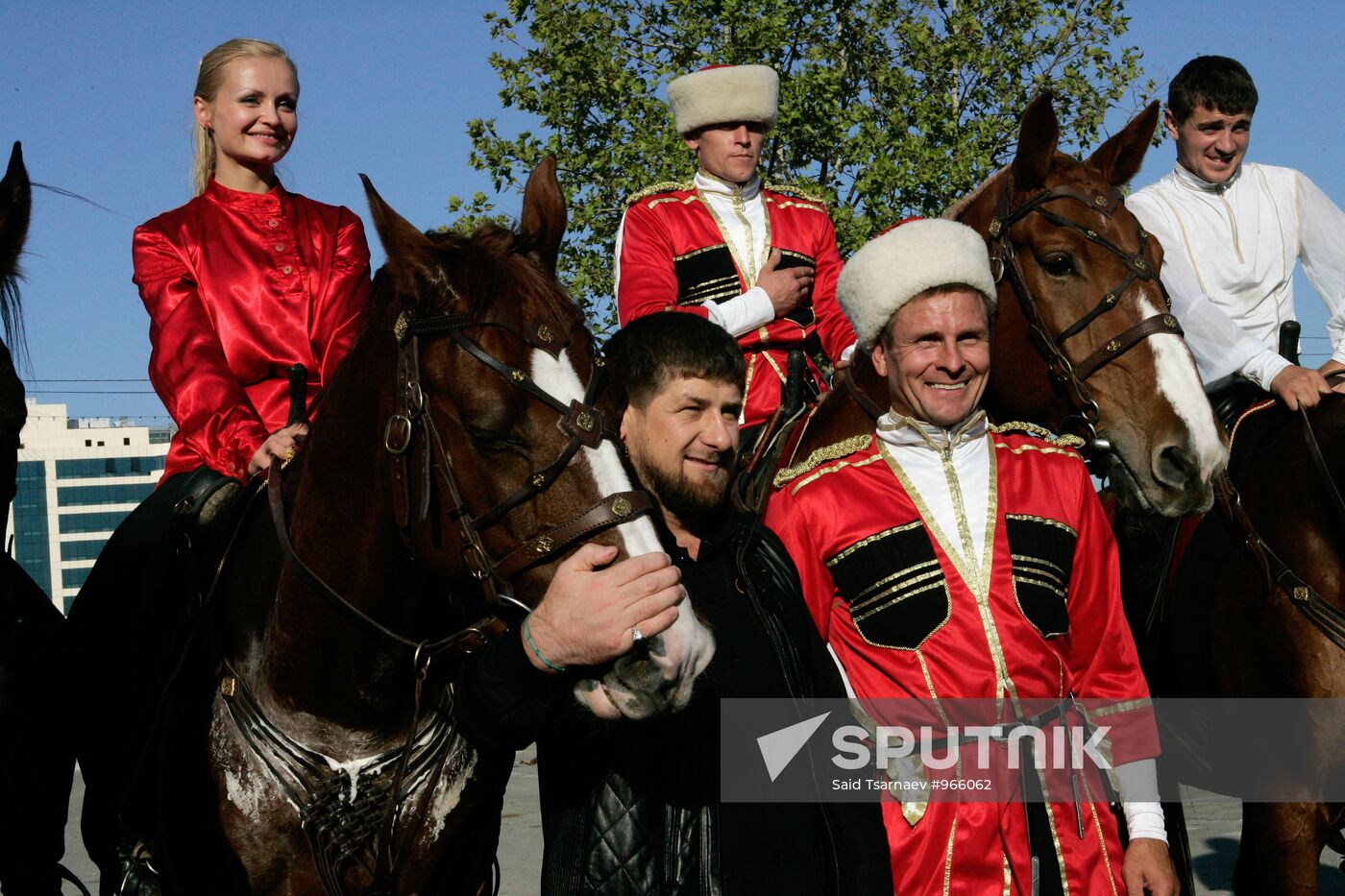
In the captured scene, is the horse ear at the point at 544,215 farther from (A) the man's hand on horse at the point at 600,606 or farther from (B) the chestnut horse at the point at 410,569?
(A) the man's hand on horse at the point at 600,606

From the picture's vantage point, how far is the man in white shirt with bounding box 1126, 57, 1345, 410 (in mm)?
5691

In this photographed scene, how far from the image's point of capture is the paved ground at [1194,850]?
8.16 m

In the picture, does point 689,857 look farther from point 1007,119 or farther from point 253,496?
point 1007,119

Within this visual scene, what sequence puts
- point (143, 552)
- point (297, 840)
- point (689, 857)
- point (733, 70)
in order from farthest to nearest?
point (733, 70) → point (143, 552) → point (297, 840) → point (689, 857)

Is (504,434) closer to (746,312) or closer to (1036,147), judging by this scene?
(746,312)

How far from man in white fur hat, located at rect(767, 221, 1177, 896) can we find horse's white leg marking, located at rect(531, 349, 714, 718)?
2.07ft

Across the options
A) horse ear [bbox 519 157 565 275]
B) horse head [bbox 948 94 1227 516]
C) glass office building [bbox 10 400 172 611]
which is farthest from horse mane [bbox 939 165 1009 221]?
glass office building [bbox 10 400 172 611]

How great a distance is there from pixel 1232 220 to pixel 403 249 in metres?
3.69

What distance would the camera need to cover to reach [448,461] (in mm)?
3297

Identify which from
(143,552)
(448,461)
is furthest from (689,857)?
(143,552)

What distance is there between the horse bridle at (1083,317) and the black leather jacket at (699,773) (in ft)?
4.91

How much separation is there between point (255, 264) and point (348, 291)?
323mm

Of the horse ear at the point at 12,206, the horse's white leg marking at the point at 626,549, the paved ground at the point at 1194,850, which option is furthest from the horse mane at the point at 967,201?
the paved ground at the point at 1194,850

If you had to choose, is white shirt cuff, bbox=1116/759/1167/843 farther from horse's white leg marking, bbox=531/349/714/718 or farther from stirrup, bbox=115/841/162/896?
stirrup, bbox=115/841/162/896
